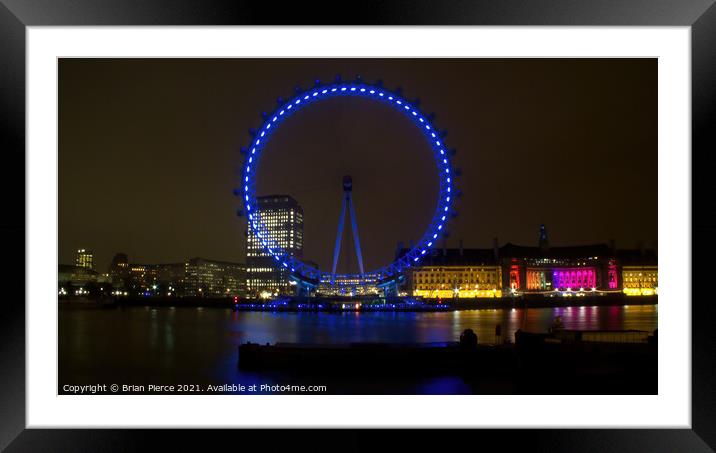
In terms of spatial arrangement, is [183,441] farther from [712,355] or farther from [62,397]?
[712,355]

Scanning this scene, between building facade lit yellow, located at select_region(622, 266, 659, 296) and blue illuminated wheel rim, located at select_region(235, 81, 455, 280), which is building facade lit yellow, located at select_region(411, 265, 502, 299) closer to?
building facade lit yellow, located at select_region(622, 266, 659, 296)

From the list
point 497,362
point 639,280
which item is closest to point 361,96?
point 497,362

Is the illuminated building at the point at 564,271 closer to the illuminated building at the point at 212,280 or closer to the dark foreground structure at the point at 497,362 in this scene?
the illuminated building at the point at 212,280

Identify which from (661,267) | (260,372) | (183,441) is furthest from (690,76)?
(260,372)

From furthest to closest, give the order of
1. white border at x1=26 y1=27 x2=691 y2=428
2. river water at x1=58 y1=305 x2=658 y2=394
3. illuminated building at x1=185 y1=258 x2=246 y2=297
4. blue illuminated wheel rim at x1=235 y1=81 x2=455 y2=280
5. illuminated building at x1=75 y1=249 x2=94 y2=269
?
illuminated building at x1=185 y1=258 x2=246 y2=297
illuminated building at x1=75 y1=249 x2=94 y2=269
blue illuminated wheel rim at x1=235 y1=81 x2=455 y2=280
river water at x1=58 y1=305 x2=658 y2=394
white border at x1=26 y1=27 x2=691 y2=428

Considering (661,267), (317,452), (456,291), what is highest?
(661,267)

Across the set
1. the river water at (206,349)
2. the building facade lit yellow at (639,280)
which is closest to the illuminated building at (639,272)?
the building facade lit yellow at (639,280)

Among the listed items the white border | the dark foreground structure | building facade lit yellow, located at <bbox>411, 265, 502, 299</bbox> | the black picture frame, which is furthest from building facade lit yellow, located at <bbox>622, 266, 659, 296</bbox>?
the black picture frame
